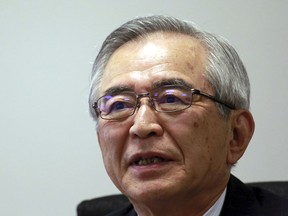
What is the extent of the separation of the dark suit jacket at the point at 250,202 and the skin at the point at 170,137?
0.04 meters

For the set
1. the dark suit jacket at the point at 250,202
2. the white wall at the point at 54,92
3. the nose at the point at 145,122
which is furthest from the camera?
the white wall at the point at 54,92

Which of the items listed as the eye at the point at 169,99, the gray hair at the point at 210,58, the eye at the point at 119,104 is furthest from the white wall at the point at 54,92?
the eye at the point at 169,99

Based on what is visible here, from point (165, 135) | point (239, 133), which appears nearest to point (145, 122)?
point (165, 135)

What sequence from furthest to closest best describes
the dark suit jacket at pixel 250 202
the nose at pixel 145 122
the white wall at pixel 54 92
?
the white wall at pixel 54 92 < the dark suit jacket at pixel 250 202 < the nose at pixel 145 122

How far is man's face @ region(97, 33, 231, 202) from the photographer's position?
3.69ft

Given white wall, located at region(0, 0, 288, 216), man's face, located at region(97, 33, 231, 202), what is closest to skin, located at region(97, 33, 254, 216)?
man's face, located at region(97, 33, 231, 202)

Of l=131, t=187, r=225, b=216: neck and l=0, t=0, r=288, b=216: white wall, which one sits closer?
l=131, t=187, r=225, b=216: neck

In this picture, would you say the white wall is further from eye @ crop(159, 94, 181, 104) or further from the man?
eye @ crop(159, 94, 181, 104)

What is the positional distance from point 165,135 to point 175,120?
1.9 inches

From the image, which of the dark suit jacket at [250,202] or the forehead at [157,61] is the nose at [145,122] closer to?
the forehead at [157,61]

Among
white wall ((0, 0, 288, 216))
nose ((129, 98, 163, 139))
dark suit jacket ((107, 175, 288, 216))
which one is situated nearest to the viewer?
nose ((129, 98, 163, 139))

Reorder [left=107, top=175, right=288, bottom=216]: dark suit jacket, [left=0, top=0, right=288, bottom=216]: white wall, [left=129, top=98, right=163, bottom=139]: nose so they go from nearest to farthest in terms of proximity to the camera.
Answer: [left=129, top=98, right=163, bottom=139]: nose, [left=107, top=175, right=288, bottom=216]: dark suit jacket, [left=0, top=0, right=288, bottom=216]: white wall

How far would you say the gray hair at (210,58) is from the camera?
3.91ft

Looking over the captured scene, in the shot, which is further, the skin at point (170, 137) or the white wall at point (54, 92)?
the white wall at point (54, 92)
